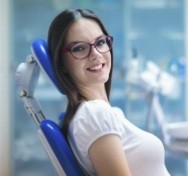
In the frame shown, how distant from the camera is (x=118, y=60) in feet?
9.71

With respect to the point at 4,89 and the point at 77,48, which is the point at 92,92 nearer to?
the point at 77,48

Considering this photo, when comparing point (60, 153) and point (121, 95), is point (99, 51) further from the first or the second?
point (121, 95)

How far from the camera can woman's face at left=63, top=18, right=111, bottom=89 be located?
40.5 inches

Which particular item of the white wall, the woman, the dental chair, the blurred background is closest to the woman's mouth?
the woman

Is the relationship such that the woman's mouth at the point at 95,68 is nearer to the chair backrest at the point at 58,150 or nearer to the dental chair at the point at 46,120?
the dental chair at the point at 46,120

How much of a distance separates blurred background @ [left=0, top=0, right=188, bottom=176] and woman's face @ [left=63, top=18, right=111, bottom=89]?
1.81 meters

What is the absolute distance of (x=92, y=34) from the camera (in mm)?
1053

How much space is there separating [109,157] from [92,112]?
0.14 metres

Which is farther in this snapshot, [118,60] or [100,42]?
[118,60]

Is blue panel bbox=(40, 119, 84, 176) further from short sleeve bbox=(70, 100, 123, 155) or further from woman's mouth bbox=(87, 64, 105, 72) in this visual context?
woman's mouth bbox=(87, 64, 105, 72)

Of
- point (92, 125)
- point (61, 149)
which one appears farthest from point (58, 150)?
point (92, 125)

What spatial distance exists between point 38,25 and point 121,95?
101cm

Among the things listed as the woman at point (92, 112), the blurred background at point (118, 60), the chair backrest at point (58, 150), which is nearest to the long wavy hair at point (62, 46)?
the woman at point (92, 112)

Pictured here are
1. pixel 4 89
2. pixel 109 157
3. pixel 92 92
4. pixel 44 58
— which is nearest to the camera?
pixel 109 157
